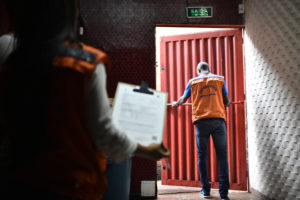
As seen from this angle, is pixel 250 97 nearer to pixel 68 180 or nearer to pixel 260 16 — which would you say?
pixel 260 16

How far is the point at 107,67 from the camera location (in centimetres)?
104

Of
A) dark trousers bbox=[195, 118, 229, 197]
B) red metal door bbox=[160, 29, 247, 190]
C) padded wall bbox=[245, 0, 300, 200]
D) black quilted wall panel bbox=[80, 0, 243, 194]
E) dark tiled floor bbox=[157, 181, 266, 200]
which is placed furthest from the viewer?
red metal door bbox=[160, 29, 247, 190]

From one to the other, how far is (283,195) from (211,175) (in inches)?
55.7

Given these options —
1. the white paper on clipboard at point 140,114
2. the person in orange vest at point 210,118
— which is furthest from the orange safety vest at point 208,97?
the white paper on clipboard at point 140,114

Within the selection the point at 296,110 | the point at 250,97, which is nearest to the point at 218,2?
the point at 250,97

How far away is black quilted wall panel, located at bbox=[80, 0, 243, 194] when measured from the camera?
384 centimetres

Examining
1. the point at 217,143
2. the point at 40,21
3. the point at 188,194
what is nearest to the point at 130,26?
the point at 217,143

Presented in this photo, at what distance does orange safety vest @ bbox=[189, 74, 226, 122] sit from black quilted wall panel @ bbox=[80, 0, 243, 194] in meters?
0.66

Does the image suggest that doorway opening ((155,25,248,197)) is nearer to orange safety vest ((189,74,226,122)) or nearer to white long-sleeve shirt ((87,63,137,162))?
orange safety vest ((189,74,226,122))

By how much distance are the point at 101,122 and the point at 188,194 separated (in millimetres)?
3433

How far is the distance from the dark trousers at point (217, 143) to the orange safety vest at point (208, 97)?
85 millimetres

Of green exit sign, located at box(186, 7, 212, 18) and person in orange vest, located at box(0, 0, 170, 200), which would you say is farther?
green exit sign, located at box(186, 7, 212, 18)

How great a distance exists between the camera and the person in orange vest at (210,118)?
353 centimetres

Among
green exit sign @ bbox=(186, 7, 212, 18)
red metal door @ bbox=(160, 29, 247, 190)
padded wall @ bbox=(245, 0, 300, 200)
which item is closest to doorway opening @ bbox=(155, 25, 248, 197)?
red metal door @ bbox=(160, 29, 247, 190)
